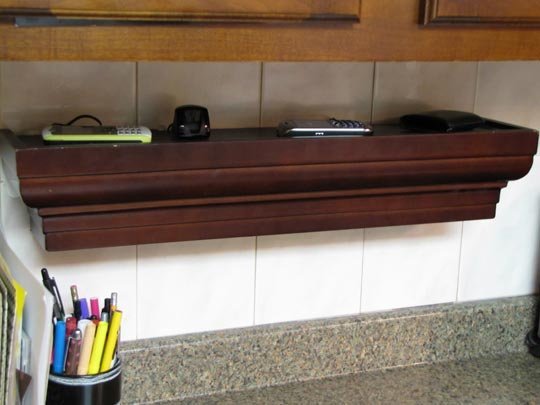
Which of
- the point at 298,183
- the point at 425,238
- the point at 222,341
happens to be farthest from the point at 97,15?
the point at 425,238

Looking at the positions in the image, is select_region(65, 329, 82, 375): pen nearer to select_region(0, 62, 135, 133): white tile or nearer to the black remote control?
select_region(0, 62, 135, 133): white tile

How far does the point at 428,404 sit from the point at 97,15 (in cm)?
82

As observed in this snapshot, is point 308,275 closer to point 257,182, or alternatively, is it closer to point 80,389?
point 257,182

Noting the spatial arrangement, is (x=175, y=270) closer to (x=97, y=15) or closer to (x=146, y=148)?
(x=146, y=148)

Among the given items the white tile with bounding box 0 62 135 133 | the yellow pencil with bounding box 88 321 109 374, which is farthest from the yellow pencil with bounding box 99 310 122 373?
the white tile with bounding box 0 62 135 133

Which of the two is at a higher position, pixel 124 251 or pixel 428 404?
pixel 124 251

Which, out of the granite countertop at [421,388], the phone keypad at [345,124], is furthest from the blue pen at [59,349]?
the phone keypad at [345,124]

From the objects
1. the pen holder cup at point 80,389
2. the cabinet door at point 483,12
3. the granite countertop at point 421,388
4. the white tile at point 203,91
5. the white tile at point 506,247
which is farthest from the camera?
the white tile at point 506,247

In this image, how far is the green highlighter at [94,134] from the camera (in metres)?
1.00

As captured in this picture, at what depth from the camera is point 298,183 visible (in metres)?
1.12

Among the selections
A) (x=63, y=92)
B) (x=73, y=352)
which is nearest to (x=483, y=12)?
(x=63, y=92)

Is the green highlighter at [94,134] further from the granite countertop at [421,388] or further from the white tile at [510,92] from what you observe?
the white tile at [510,92]

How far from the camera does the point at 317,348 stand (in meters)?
1.33

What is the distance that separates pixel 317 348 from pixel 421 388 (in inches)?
7.3
